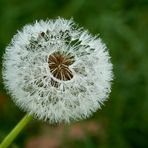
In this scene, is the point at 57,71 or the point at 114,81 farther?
the point at 114,81

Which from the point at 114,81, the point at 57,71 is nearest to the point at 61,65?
the point at 57,71

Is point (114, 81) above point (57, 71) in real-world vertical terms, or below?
above

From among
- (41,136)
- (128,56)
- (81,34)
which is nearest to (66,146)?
(41,136)

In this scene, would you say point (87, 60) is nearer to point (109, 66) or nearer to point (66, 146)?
point (109, 66)

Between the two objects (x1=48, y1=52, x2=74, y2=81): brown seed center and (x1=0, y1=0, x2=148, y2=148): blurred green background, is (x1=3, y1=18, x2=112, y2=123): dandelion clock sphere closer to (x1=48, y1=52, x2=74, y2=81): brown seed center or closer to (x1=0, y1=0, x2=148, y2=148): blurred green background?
(x1=48, y1=52, x2=74, y2=81): brown seed center

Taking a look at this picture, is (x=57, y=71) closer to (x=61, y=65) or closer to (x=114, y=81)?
(x=61, y=65)
